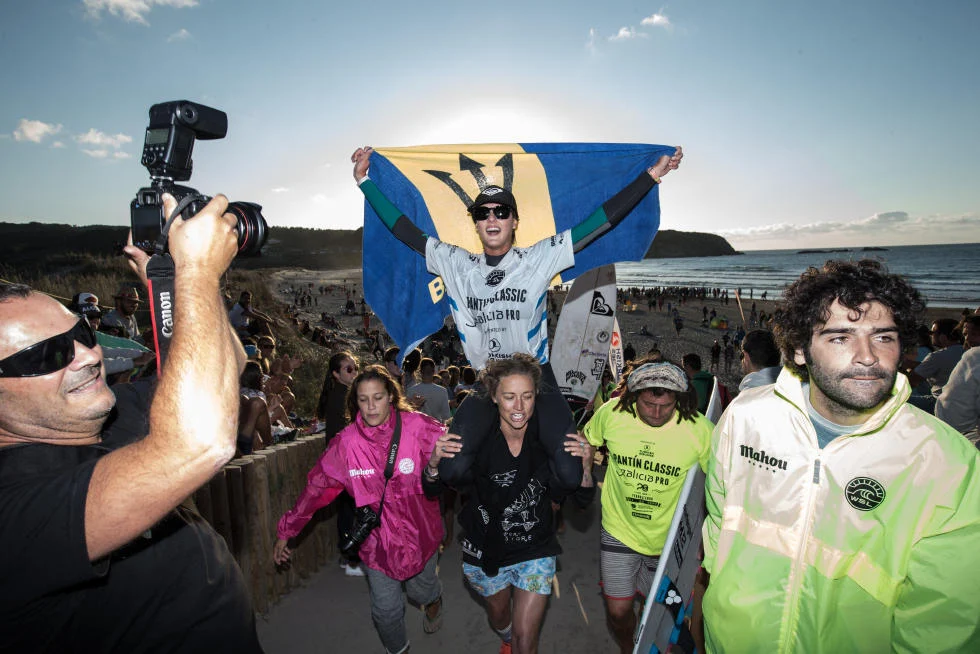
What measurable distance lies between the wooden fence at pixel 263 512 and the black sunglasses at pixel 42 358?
2.65 metres

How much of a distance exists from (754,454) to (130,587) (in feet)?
7.87

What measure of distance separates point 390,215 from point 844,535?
328cm

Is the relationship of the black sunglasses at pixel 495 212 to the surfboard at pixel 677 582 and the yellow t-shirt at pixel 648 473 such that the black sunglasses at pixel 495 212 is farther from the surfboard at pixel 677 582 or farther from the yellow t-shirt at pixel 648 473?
the surfboard at pixel 677 582

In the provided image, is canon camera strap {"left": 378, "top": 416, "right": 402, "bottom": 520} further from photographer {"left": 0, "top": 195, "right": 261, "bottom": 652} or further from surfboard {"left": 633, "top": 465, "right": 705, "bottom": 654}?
surfboard {"left": 633, "top": 465, "right": 705, "bottom": 654}

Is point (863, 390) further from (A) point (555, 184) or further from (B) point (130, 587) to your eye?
(A) point (555, 184)

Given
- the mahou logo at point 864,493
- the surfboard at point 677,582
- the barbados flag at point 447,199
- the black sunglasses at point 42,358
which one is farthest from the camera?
the barbados flag at point 447,199

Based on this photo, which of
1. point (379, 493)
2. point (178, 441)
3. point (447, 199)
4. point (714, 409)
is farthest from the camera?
point (714, 409)

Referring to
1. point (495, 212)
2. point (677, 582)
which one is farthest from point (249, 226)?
point (677, 582)

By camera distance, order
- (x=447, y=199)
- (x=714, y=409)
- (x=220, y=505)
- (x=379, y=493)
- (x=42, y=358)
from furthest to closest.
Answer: (x=714, y=409) < (x=447, y=199) < (x=220, y=505) < (x=379, y=493) < (x=42, y=358)

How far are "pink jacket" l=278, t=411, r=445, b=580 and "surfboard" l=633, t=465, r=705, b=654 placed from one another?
168cm

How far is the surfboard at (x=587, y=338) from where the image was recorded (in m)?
6.77

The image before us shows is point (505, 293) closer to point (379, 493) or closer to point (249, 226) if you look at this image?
point (379, 493)

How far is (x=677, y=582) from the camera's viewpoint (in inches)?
127

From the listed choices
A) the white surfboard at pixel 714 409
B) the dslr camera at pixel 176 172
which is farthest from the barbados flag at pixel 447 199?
the dslr camera at pixel 176 172
